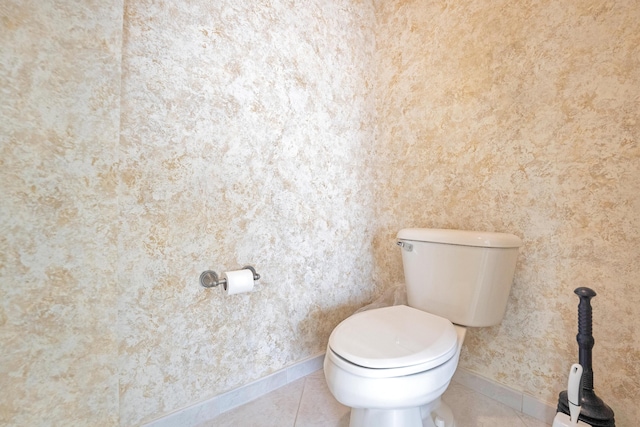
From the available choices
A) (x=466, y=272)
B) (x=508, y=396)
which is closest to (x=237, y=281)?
(x=466, y=272)

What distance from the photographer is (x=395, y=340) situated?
92cm

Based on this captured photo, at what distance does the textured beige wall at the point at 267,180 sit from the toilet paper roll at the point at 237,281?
117mm

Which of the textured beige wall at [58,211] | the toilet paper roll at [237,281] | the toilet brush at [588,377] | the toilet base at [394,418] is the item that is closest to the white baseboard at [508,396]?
the toilet brush at [588,377]

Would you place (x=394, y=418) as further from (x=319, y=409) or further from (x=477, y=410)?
(x=477, y=410)

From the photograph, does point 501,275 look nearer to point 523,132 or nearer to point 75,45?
point 523,132

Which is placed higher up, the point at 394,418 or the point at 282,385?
the point at 394,418

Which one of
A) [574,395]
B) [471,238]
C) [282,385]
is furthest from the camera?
[282,385]

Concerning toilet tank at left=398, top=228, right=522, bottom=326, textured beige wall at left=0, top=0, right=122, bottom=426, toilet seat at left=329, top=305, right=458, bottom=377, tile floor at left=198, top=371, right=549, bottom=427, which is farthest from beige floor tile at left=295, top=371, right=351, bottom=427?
textured beige wall at left=0, top=0, right=122, bottom=426

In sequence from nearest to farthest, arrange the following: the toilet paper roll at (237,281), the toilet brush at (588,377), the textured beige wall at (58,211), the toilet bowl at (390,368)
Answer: the textured beige wall at (58,211), the toilet bowl at (390,368), the toilet brush at (588,377), the toilet paper roll at (237,281)

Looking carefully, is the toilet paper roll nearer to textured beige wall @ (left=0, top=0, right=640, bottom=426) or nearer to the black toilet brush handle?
textured beige wall @ (left=0, top=0, right=640, bottom=426)

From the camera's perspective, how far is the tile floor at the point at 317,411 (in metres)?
1.12

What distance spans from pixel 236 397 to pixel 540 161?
5.17ft

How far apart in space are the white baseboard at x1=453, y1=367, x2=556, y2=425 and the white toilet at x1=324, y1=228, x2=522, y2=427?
10.3 inches

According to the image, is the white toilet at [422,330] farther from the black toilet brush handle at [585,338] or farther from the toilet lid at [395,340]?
the black toilet brush handle at [585,338]
